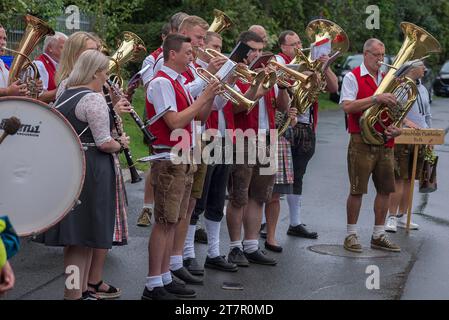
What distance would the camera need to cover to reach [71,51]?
6.21 meters

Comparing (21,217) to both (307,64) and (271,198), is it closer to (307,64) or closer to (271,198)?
(271,198)

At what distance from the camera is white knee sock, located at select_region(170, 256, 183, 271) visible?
6.87m

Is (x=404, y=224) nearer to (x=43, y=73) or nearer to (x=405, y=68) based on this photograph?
(x=405, y=68)

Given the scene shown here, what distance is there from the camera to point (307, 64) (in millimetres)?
8242

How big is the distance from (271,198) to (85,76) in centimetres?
273

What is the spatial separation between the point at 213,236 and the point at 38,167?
7.40ft

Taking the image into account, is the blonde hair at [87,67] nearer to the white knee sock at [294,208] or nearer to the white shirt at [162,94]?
the white shirt at [162,94]

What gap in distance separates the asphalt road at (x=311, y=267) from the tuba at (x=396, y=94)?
42.4 inches

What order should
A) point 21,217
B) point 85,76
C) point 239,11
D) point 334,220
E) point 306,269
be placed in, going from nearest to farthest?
point 21,217, point 85,76, point 306,269, point 334,220, point 239,11

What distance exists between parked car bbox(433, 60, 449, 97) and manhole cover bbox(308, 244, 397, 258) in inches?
1040

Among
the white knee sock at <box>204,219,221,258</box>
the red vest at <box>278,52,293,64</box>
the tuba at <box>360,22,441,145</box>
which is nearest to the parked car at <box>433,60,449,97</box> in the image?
the tuba at <box>360,22,441,145</box>

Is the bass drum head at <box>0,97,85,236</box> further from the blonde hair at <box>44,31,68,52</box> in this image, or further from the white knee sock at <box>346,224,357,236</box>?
the white knee sock at <box>346,224,357,236</box>

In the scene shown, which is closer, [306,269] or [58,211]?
[58,211]
